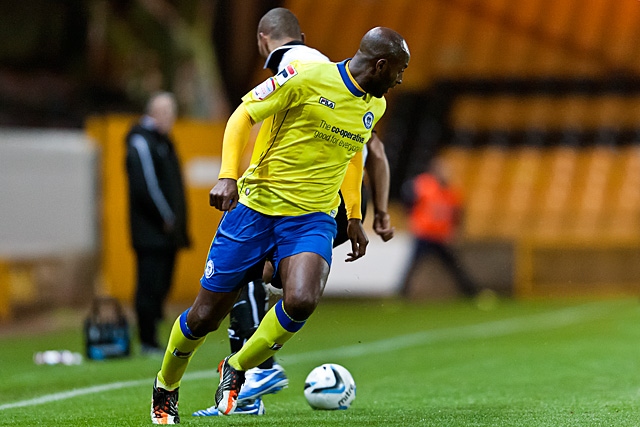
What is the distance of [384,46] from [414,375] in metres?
3.53

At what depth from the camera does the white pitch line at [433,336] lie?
7.71 metres

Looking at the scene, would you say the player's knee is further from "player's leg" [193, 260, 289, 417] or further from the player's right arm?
the player's right arm

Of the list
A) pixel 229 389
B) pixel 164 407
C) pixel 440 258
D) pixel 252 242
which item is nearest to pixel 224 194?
pixel 252 242

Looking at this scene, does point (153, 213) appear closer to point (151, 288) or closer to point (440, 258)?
point (151, 288)

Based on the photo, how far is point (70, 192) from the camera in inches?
640

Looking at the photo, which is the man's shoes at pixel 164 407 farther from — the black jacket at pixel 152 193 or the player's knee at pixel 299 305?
Answer: the black jacket at pixel 152 193

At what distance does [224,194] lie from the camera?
5453 millimetres

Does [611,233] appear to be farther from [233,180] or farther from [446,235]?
[233,180]

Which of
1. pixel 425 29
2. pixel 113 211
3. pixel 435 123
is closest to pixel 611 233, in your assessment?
pixel 435 123

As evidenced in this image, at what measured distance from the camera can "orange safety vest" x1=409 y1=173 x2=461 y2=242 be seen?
1733 cm

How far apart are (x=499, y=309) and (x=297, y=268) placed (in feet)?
34.4

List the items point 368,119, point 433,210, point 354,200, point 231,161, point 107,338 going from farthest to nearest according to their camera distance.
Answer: point 433,210 < point 107,338 < point 354,200 < point 368,119 < point 231,161

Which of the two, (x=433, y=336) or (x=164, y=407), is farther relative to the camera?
(x=433, y=336)

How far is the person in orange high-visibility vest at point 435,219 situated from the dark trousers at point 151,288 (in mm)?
7380
